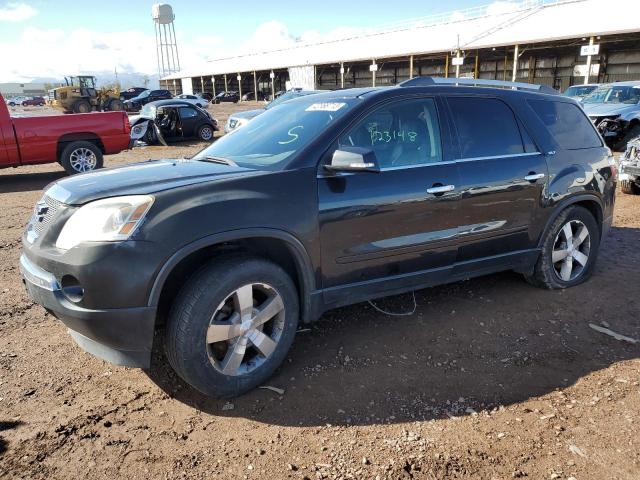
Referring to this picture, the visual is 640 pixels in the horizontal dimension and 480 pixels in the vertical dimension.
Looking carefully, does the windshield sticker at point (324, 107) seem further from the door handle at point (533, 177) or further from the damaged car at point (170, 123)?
the damaged car at point (170, 123)

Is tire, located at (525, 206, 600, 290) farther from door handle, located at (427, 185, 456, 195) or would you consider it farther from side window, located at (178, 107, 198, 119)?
side window, located at (178, 107, 198, 119)

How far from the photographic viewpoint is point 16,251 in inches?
235

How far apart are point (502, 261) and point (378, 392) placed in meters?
1.74

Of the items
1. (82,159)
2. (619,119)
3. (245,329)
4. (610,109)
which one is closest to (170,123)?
(82,159)

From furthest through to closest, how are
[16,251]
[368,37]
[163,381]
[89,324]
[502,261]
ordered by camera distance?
[368,37] → [16,251] → [502,261] → [163,381] → [89,324]

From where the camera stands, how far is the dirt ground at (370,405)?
8.23 feet

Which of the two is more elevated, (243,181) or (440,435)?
(243,181)

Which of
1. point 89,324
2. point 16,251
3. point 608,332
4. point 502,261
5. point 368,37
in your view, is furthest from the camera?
point 368,37

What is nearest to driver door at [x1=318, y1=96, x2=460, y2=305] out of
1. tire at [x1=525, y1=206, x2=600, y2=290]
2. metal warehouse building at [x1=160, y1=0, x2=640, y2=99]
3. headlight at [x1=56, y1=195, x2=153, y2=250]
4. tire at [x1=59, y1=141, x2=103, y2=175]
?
headlight at [x1=56, y1=195, x2=153, y2=250]

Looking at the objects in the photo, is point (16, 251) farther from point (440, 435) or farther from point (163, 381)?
point (440, 435)

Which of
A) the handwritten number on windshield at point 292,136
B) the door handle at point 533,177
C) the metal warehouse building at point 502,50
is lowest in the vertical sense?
the door handle at point 533,177

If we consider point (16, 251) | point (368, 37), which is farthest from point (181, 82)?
point (16, 251)

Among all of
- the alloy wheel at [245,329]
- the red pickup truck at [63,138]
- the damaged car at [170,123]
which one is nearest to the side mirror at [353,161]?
the alloy wheel at [245,329]

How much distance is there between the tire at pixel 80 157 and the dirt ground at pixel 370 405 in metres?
7.18
